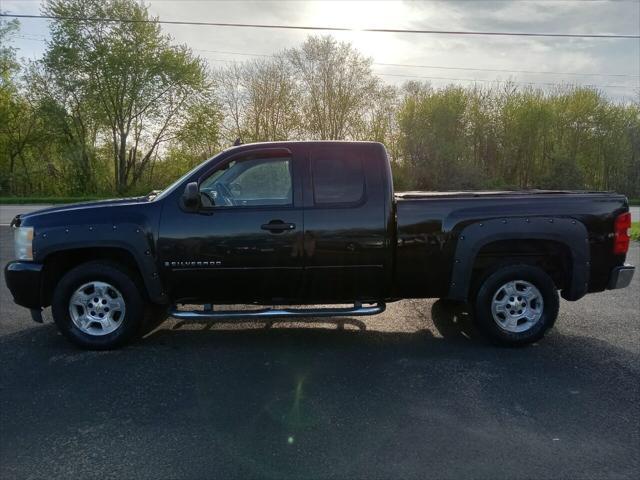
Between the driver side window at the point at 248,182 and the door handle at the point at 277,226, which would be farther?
the driver side window at the point at 248,182

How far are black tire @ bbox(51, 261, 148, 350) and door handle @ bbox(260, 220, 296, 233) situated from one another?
4.60ft

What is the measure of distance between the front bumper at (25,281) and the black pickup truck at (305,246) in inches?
0.4

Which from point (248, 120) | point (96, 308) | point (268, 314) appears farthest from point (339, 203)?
point (248, 120)

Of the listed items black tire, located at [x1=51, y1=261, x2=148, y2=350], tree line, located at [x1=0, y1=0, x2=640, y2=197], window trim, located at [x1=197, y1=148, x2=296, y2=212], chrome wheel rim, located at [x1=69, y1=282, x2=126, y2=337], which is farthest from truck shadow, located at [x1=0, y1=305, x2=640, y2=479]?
tree line, located at [x1=0, y1=0, x2=640, y2=197]

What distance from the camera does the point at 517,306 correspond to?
4.70 m

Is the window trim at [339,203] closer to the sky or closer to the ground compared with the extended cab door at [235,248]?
closer to the sky

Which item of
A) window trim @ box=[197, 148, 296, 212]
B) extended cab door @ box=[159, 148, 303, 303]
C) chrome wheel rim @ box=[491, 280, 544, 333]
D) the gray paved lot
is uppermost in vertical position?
window trim @ box=[197, 148, 296, 212]

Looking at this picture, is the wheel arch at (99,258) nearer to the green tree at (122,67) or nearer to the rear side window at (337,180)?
the rear side window at (337,180)

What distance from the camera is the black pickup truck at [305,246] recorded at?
4.47 metres

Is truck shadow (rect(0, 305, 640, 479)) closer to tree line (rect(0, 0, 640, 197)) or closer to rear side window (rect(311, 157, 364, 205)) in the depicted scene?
rear side window (rect(311, 157, 364, 205))

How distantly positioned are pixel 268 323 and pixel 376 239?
1.78m

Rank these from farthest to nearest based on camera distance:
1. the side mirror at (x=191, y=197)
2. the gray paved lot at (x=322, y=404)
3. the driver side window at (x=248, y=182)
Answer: the driver side window at (x=248, y=182) → the side mirror at (x=191, y=197) → the gray paved lot at (x=322, y=404)

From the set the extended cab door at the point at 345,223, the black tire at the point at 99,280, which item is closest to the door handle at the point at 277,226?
the extended cab door at the point at 345,223

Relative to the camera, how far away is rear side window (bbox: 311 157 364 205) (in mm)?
4547
